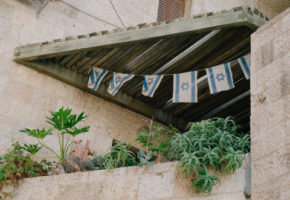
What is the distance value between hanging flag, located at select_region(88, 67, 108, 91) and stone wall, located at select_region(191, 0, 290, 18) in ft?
11.0

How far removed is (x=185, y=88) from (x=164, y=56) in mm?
692

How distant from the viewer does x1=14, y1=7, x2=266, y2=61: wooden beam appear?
7250mm

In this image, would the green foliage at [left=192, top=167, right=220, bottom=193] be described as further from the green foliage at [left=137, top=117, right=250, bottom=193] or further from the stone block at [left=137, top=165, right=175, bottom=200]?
the stone block at [left=137, top=165, right=175, bottom=200]

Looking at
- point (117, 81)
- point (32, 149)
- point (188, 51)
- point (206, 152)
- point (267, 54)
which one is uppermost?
point (188, 51)

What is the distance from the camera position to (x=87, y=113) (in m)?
9.86

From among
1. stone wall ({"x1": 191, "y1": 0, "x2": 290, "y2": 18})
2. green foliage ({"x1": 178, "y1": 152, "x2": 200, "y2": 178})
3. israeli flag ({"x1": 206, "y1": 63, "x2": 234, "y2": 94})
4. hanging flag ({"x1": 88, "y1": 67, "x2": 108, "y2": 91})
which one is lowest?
green foliage ({"x1": 178, "y1": 152, "x2": 200, "y2": 178})

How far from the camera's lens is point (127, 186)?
681 cm

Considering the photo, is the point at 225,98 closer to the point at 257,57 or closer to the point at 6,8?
the point at 257,57

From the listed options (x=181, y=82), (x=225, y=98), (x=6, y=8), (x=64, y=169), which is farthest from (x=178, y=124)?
(x=6, y=8)

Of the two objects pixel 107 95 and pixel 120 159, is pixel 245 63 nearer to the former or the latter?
pixel 120 159

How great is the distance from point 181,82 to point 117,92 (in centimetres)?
180

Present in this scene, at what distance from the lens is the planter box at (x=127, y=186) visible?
616 cm

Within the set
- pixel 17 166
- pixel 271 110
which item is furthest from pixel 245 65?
pixel 17 166

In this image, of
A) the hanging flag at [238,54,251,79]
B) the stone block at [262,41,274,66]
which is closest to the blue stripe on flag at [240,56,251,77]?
the hanging flag at [238,54,251,79]
